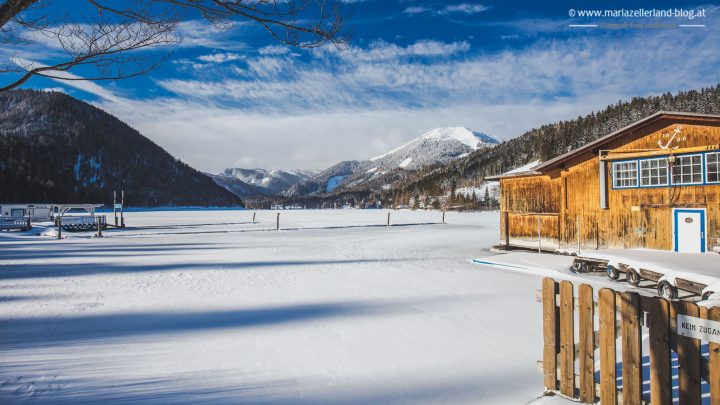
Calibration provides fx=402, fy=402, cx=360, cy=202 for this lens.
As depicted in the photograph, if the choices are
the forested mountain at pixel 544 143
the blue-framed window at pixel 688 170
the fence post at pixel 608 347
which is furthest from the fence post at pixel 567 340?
the forested mountain at pixel 544 143

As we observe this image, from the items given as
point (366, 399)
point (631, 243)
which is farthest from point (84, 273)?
point (631, 243)

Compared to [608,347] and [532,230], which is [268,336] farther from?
[532,230]

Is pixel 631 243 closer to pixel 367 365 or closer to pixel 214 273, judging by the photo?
pixel 367 365

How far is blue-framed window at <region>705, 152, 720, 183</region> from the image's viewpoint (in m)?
13.2

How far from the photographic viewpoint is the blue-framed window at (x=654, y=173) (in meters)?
14.4

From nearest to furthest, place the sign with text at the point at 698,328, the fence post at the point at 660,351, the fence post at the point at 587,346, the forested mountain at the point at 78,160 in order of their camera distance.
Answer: the sign with text at the point at 698,328
the fence post at the point at 660,351
the fence post at the point at 587,346
the forested mountain at the point at 78,160

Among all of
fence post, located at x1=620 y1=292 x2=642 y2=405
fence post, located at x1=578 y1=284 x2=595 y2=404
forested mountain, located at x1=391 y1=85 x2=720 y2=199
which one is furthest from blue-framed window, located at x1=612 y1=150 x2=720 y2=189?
forested mountain, located at x1=391 y1=85 x2=720 y2=199

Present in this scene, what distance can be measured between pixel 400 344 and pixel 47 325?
6165 millimetres

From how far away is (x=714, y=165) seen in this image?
1325 centimetres

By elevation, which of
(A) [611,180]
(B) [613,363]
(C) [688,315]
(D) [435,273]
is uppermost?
(A) [611,180]

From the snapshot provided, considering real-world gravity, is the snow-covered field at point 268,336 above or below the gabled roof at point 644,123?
below

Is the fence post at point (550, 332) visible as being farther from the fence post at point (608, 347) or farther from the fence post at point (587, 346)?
the fence post at point (608, 347)

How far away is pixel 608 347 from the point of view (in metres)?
3.62

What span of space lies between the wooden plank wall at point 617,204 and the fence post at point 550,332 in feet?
43.2
